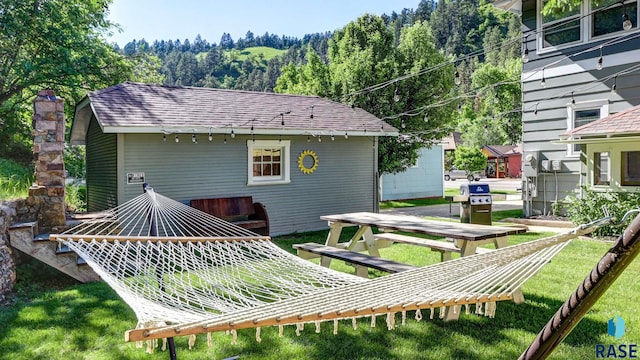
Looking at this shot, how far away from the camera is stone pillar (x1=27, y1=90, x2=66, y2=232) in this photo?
514 centimetres

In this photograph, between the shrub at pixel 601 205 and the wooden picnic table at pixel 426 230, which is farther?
the shrub at pixel 601 205

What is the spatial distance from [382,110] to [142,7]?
25.8 ft

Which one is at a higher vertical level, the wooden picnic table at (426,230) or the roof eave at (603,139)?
the roof eave at (603,139)

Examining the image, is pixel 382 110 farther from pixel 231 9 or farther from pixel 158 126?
pixel 231 9

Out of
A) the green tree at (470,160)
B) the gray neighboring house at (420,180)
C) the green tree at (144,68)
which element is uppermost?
the green tree at (144,68)

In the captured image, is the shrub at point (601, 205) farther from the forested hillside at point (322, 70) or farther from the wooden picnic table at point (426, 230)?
Answer: the wooden picnic table at point (426, 230)

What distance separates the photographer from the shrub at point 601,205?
670cm

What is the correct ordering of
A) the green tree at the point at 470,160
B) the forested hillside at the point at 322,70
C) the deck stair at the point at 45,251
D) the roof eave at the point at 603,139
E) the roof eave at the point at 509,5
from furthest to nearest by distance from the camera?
the green tree at the point at 470,160
the forested hillside at the point at 322,70
the roof eave at the point at 509,5
the roof eave at the point at 603,139
the deck stair at the point at 45,251

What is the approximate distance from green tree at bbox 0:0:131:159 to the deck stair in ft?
25.6

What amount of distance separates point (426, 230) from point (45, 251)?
3929 millimetres

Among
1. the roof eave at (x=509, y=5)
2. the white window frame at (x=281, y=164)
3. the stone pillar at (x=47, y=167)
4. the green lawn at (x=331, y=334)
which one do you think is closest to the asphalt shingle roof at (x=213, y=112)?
the white window frame at (x=281, y=164)

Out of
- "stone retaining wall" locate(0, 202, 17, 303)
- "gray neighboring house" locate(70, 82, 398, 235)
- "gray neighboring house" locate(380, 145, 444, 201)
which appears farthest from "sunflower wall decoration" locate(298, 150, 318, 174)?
"gray neighboring house" locate(380, 145, 444, 201)

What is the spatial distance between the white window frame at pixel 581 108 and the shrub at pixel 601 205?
114cm

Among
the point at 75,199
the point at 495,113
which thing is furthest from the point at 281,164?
the point at 495,113
